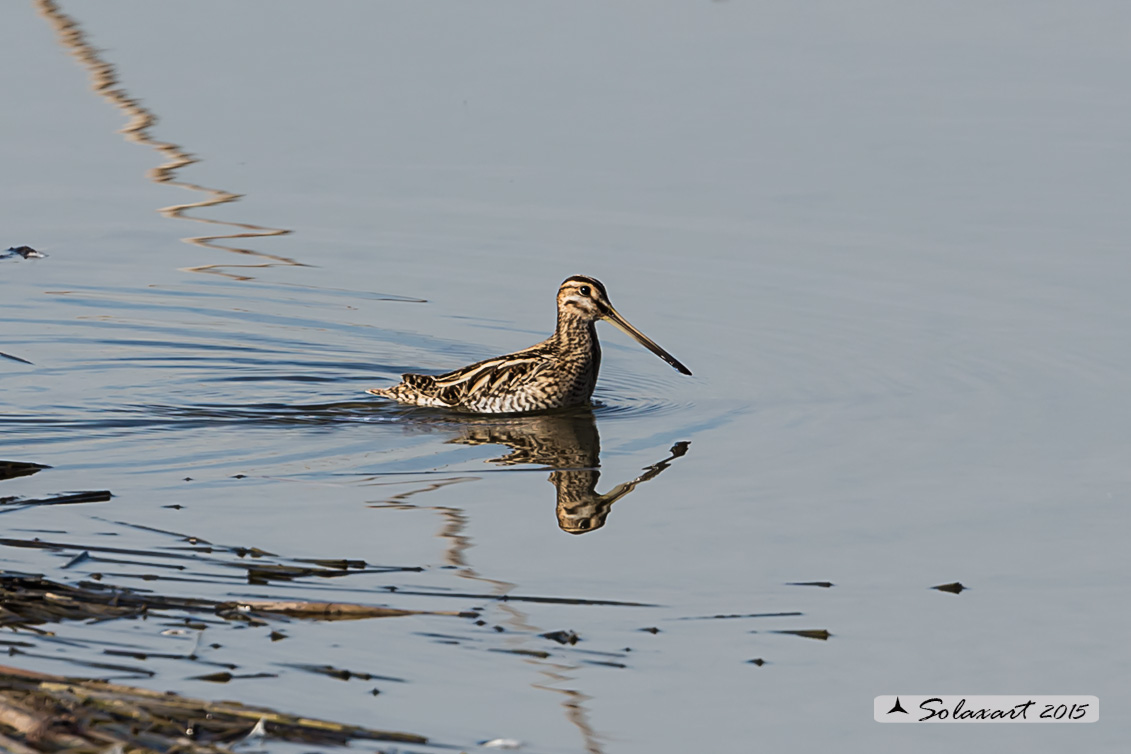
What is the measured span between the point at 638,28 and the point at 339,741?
14.9 m

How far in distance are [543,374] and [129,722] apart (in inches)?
242

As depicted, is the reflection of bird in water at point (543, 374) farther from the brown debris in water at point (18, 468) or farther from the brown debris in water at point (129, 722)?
the brown debris in water at point (129, 722)

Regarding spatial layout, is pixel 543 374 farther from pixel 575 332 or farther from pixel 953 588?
pixel 953 588

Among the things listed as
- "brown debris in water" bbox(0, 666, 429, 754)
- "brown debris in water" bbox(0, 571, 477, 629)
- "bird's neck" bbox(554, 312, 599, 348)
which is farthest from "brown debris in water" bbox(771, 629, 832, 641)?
"bird's neck" bbox(554, 312, 599, 348)

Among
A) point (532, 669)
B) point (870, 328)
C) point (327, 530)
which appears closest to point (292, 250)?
point (870, 328)

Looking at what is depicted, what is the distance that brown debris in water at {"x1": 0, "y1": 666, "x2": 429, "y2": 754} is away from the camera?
552 cm

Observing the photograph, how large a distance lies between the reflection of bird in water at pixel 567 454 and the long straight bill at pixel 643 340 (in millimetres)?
598

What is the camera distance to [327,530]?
8.56 metres

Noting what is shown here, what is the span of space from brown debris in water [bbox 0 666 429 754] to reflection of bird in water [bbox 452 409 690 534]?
3.01 m

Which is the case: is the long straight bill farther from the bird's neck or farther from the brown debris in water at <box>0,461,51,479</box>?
the brown debris in water at <box>0,461,51,479</box>

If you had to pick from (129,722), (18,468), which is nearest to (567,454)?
(18,468)

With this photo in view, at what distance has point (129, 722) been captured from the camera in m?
5.74

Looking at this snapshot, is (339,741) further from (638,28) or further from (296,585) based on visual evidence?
(638,28)

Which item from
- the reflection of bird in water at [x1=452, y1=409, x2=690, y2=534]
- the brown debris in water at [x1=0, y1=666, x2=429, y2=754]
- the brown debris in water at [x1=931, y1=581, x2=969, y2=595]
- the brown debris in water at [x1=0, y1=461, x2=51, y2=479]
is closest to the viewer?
the brown debris in water at [x1=0, y1=666, x2=429, y2=754]
